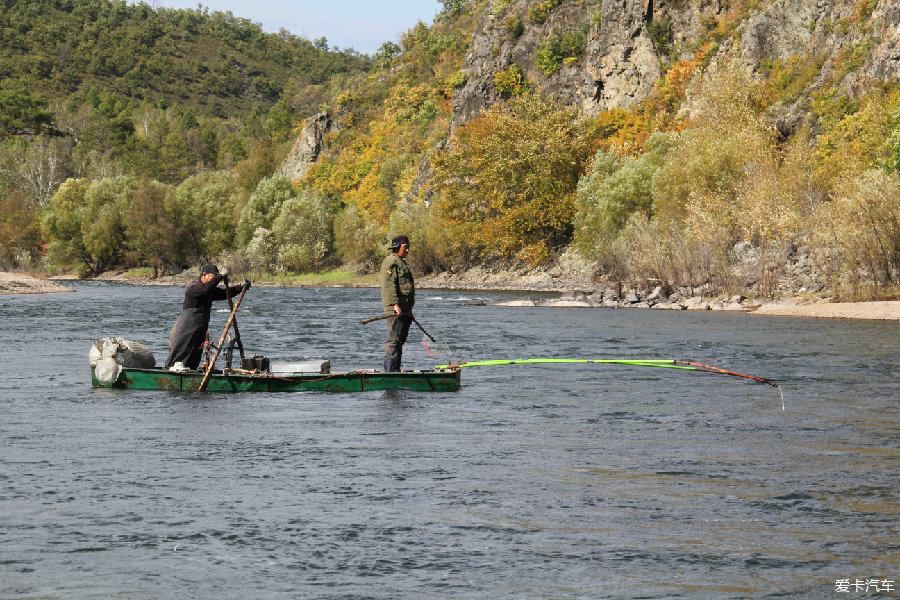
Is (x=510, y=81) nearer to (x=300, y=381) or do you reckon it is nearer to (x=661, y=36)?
(x=661, y=36)

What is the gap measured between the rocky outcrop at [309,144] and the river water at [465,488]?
123m

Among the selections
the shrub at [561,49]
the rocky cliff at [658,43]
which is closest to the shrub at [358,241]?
the rocky cliff at [658,43]

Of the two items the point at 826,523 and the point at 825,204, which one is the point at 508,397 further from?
Result: the point at 825,204

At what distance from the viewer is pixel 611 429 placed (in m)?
16.6

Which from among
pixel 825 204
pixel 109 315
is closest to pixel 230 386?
pixel 109 315

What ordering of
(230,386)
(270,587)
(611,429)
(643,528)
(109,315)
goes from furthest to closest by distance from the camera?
(109,315)
(230,386)
(611,429)
(643,528)
(270,587)

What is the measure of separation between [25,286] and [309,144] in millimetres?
74855

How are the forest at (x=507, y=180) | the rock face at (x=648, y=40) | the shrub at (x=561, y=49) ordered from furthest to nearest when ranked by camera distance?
the shrub at (x=561, y=49) → the rock face at (x=648, y=40) → the forest at (x=507, y=180)

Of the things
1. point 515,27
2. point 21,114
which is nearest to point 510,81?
point 515,27

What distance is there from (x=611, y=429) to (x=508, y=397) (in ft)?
14.1

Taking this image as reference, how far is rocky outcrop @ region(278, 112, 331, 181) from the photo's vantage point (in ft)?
476

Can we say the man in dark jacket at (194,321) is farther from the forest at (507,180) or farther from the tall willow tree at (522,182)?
the tall willow tree at (522,182)

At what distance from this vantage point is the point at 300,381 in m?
19.7

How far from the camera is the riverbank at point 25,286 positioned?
73.8 metres
